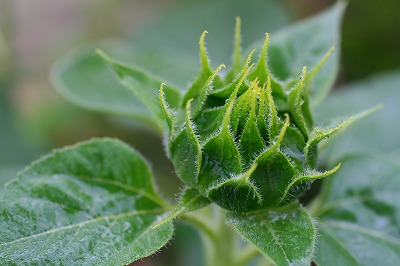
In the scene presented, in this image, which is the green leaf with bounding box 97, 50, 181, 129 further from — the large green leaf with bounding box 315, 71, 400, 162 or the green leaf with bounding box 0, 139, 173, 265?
the large green leaf with bounding box 315, 71, 400, 162

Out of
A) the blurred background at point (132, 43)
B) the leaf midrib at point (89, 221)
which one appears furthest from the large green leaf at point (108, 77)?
the leaf midrib at point (89, 221)

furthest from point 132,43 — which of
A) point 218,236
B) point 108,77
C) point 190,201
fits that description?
point 190,201

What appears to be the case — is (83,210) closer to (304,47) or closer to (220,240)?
(220,240)

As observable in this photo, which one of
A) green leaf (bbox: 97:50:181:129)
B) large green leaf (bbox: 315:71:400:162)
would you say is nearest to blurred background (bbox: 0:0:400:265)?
large green leaf (bbox: 315:71:400:162)

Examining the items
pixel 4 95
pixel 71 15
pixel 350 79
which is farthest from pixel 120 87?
pixel 71 15

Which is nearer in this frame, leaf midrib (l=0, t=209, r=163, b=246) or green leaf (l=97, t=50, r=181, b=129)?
leaf midrib (l=0, t=209, r=163, b=246)

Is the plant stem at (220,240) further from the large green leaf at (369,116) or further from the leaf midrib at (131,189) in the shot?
the large green leaf at (369,116)
